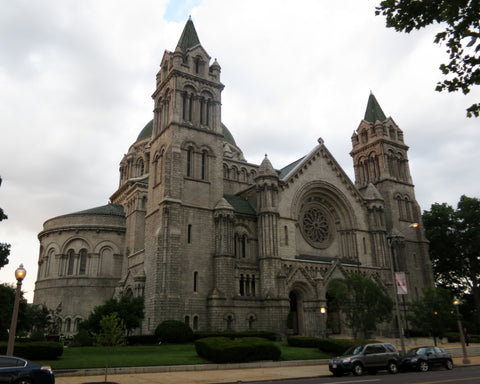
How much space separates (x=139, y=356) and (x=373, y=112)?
163 ft

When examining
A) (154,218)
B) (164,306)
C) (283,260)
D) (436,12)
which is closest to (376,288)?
(283,260)

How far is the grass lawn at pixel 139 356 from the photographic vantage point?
22.0 m

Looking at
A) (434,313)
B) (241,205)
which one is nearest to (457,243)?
(434,313)

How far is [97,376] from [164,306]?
15.8 meters

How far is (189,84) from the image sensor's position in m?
44.8

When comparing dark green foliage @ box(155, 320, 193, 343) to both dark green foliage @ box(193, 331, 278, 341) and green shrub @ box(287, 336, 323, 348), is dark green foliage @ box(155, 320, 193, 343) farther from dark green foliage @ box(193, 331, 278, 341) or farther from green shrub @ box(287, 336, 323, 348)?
green shrub @ box(287, 336, 323, 348)

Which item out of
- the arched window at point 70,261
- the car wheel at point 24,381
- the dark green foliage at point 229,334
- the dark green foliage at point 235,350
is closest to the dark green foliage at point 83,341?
the dark green foliage at point 229,334

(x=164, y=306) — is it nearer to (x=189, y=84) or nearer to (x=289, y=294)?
(x=289, y=294)

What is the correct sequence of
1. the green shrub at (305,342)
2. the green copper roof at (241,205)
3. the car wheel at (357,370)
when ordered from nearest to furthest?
the car wheel at (357,370) < the green shrub at (305,342) < the green copper roof at (241,205)

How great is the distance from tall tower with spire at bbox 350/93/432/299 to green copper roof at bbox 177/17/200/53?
27611mm

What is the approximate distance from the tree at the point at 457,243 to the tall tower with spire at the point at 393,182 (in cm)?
469

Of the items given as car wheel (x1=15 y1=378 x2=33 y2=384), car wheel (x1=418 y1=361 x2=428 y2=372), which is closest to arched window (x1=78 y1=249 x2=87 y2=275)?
car wheel (x1=15 y1=378 x2=33 y2=384)

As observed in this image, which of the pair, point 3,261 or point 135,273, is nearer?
point 3,261

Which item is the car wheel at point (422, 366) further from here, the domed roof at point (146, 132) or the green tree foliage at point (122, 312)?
the domed roof at point (146, 132)
